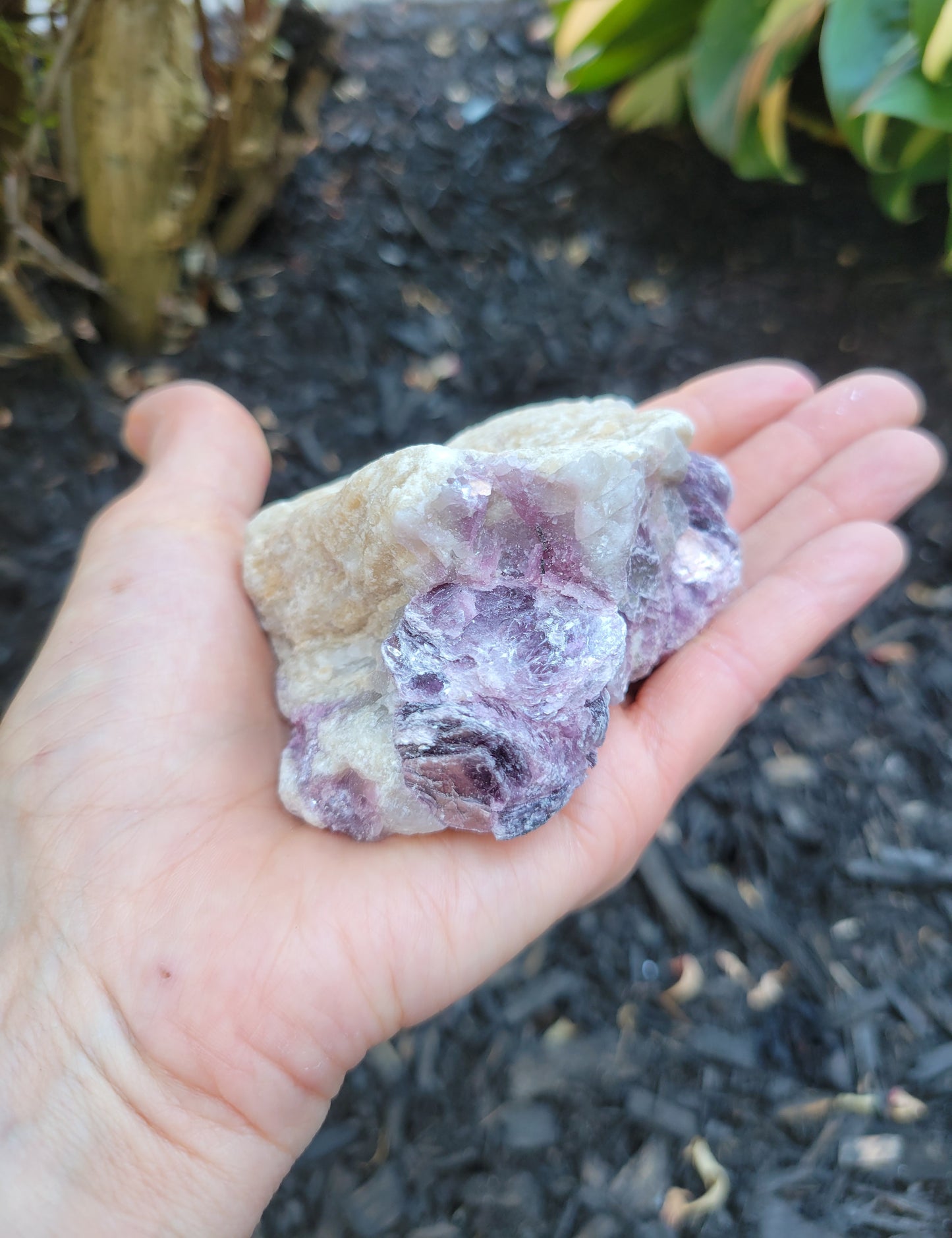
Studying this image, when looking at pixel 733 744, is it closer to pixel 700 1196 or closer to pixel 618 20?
pixel 700 1196

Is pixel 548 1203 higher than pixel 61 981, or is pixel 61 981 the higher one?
pixel 61 981

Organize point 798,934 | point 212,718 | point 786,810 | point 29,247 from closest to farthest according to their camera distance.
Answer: point 212,718
point 798,934
point 786,810
point 29,247

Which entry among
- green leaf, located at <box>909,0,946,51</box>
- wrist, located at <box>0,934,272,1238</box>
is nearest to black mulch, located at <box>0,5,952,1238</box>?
Answer: wrist, located at <box>0,934,272,1238</box>

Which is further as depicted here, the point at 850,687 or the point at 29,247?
the point at 29,247

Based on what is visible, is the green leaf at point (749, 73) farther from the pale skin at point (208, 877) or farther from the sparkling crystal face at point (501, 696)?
the sparkling crystal face at point (501, 696)

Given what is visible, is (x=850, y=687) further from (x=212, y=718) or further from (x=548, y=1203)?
(x=212, y=718)

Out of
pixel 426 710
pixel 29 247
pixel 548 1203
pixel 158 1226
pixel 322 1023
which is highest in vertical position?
pixel 29 247

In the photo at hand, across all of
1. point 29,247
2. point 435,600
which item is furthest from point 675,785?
point 29,247

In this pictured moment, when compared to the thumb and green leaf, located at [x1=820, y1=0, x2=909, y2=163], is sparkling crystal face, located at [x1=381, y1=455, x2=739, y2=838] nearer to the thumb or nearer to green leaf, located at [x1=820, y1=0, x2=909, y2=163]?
the thumb

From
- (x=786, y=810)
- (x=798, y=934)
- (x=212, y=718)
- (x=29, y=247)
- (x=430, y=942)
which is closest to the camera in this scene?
(x=430, y=942)
